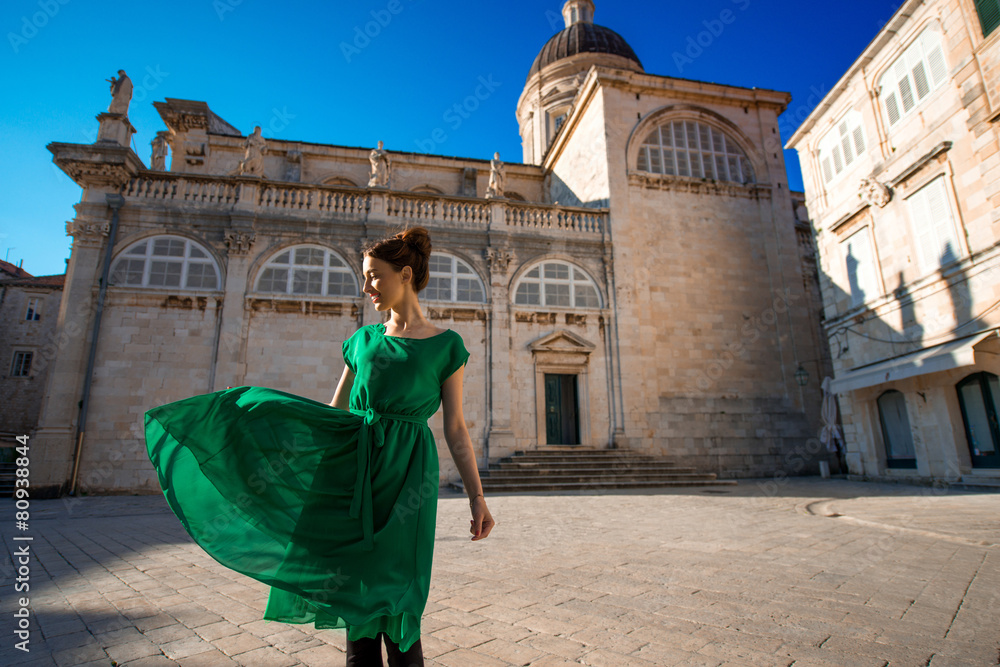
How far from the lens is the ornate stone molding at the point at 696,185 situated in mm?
18984

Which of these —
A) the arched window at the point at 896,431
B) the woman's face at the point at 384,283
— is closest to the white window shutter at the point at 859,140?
the arched window at the point at 896,431

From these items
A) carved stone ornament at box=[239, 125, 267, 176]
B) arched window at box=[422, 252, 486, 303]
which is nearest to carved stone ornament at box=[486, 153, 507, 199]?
arched window at box=[422, 252, 486, 303]

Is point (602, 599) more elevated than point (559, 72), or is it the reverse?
point (559, 72)

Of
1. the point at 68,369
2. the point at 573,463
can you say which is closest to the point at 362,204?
the point at 68,369

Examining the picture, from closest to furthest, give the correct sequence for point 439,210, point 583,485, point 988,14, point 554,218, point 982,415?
point 988,14, point 982,415, point 583,485, point 439,210, point 554,218

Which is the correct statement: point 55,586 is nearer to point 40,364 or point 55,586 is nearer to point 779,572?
point 779,572

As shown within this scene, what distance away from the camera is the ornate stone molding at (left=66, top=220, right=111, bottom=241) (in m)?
14.4

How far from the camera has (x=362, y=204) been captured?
1662 cm

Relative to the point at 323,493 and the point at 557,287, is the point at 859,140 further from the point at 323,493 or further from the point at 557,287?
the point at 323,493

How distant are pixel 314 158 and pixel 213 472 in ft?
78.9

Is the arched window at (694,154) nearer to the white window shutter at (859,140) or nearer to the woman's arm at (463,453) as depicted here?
the white window shutter at (859,140)

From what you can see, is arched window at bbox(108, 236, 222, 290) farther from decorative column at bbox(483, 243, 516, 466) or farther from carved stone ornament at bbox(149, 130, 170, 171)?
decorative column at bbox(483, 243, 516, 466)

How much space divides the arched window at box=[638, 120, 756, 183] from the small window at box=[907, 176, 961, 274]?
25.6 ft

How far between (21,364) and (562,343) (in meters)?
33.3
